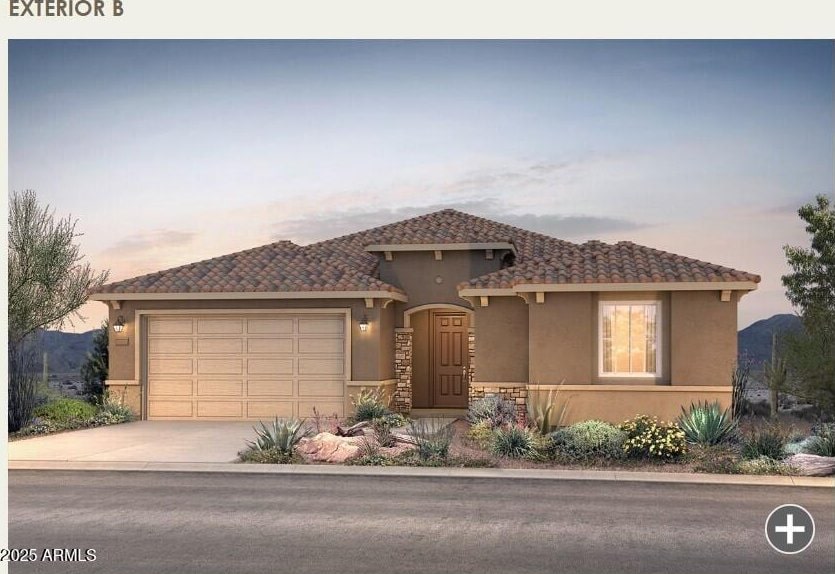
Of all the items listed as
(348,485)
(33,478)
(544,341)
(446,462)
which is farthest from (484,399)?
(33,478)

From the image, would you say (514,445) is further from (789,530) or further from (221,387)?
(221,387)

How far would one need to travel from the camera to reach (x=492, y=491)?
39.4ft

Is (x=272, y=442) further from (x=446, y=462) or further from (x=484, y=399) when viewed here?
(x=484, y=399)

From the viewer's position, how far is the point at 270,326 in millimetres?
21234

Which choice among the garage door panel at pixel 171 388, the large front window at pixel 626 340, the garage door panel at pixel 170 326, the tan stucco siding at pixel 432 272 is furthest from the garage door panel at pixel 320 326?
the large front window at pixel 626 340

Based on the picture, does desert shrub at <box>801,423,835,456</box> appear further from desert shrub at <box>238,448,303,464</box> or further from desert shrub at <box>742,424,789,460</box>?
desert shrub at <box>238,448,303,464</box>

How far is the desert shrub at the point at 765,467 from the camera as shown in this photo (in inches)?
526

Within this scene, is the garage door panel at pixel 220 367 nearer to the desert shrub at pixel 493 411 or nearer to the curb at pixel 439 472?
the desert shrub at pixel 493 411

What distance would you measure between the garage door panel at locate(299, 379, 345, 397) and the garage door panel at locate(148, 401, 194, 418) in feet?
9.36

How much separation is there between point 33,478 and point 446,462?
638cm

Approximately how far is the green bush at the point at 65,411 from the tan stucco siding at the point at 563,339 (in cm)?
1049

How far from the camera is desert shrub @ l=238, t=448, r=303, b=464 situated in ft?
47.2

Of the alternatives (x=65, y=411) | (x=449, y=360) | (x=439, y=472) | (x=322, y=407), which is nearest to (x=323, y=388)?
(x=322, y=407)

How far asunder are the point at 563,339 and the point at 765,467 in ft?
18.4
